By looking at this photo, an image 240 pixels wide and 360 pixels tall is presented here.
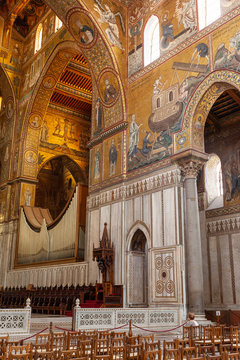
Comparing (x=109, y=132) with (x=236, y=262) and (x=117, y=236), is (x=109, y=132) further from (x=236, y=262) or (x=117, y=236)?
(x=236, y=262)

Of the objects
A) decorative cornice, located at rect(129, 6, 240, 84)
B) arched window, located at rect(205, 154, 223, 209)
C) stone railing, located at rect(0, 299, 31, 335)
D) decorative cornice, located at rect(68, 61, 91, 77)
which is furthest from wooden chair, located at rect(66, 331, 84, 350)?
decorative cornice, located at rect(68, 61, 91, 77)

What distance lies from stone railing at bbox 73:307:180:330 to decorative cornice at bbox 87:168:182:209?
398 centimetres

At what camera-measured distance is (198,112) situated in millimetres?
12500

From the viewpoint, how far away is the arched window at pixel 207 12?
12.6 m

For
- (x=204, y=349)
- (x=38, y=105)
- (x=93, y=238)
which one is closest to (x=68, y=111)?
(x=38, y=105)

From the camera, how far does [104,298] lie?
1301cm

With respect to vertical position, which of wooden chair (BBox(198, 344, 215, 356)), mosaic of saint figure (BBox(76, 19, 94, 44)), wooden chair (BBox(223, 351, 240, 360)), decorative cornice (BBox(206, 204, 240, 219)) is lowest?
wooden chair (BBox(198, 344, 215, 356))

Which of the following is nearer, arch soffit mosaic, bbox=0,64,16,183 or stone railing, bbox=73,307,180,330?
stone railing, bbox=73,307,180,330

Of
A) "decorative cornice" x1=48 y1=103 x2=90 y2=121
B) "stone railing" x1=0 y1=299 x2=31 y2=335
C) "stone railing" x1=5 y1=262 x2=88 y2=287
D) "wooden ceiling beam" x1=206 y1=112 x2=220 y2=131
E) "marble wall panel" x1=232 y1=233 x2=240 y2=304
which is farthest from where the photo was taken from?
"decorative cornice" x1=48 y1=103 x2=90 y2=121

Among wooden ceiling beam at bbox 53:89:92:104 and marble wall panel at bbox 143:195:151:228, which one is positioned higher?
wooden ceiling beam at bbox 53:89:92:104

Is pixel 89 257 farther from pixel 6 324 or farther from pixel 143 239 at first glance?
pixel 6 324

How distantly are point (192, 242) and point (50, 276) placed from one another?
27.1 ft

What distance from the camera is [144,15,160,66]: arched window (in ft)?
48.7

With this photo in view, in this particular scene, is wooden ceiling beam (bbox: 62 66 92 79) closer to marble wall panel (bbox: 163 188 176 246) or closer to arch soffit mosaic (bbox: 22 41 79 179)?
arch soffit mosaic (bbox: 22 41 79 179)
